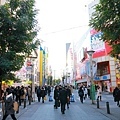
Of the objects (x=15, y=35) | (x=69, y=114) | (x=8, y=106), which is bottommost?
(x=69, y=114)

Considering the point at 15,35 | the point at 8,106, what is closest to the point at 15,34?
the point at 15,35

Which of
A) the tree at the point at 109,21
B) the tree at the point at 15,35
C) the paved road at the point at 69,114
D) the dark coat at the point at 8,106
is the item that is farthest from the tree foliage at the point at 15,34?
the tree at the point at 109,21

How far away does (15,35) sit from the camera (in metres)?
13.0

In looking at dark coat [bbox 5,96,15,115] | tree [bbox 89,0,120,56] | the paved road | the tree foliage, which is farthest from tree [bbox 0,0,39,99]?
tree [bbox 89,0,120,56]

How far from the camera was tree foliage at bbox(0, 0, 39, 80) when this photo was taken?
41.7ft

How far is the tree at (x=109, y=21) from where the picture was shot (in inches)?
410

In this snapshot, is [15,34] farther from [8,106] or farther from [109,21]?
[109,21]

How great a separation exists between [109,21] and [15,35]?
5240 millimetres

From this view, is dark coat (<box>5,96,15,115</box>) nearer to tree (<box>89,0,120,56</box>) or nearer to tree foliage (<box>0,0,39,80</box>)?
tree foliage (<box>0,0,39,80</box>)

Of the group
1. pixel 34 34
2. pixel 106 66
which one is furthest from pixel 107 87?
pixel 34 34

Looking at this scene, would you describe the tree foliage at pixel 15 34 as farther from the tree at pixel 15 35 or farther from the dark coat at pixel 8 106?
the dark coat at pixel 8 106

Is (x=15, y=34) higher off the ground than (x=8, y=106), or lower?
higher

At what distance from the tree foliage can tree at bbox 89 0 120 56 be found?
3996 millimetres

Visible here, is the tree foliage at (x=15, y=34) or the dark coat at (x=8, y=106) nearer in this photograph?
the dark coat at (x=8, y=106)
